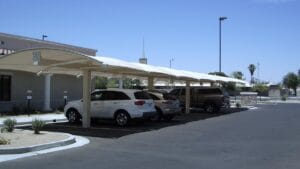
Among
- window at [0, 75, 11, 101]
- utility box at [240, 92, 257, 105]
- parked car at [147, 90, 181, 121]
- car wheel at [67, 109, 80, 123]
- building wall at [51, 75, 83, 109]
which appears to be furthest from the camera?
utility box at [240, 92, 257, 105]

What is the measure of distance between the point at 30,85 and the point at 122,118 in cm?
1137

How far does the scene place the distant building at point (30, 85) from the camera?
2752 cm

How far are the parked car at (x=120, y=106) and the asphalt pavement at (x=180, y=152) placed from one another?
2133 mm

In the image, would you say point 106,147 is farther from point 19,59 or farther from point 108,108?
point 19,59

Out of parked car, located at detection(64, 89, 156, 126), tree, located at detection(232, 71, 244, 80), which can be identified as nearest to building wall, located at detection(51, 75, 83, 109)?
parked car, located at detection(64, 89, 156, 126)

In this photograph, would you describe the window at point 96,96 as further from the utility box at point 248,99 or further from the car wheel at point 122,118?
the utility box at point 248,99

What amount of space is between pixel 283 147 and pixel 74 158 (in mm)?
6530

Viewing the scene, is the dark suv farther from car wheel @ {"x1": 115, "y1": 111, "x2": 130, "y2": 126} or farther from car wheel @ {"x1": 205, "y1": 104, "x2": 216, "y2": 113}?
car wheel @ {"x1": 115, "y1": 111, "x2": 130, "y2": 126}

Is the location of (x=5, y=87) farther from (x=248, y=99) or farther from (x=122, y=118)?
(x=248, y=99)

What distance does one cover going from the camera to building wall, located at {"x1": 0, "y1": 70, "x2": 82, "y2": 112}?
28.0 meters

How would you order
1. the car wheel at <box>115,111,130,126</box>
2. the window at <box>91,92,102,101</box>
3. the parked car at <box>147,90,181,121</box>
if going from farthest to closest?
the parked car at <box>147,90,181,121</box>
the window at <box>91,92,102,101</box>
the car wheel at <box>115,111,130,126</box>

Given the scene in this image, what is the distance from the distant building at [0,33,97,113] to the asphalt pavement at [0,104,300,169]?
41.8 ft

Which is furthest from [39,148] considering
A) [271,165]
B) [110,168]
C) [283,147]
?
[283,147]

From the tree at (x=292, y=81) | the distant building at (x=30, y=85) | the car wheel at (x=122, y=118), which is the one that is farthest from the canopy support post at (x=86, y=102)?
the tree at (x=292, y=81)
